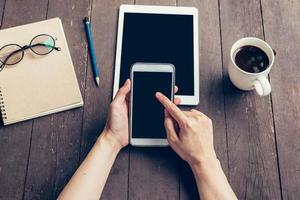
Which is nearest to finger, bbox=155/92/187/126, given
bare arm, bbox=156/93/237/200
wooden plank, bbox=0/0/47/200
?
bare arm, bbox=156/93/237/200

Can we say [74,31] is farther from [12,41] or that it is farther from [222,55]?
[222,55]

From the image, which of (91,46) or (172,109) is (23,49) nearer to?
(91,46)

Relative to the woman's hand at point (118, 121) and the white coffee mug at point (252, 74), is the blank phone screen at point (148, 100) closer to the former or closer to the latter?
the woman's hand at point (118, 121)

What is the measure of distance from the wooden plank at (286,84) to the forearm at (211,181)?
0.53 ft

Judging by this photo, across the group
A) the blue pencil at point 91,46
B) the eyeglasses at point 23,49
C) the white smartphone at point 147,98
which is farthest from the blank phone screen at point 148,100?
the eyeglasses at point 23,49

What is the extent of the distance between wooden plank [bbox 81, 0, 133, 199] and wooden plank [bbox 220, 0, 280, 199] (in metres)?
0.26

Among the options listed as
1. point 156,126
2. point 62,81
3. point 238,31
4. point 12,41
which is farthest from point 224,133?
point 12,41

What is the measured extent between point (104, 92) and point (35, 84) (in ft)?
0.55

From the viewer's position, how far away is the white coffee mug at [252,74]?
775mm

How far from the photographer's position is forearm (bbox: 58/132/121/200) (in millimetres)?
752

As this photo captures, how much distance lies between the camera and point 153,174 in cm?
83

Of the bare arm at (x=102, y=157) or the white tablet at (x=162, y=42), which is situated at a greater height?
the white tablet at (x=162, y=42)

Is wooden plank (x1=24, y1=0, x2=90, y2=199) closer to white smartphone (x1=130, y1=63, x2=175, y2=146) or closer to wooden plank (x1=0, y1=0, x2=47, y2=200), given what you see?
wooden plank (x1=0, y1=0, x2=47, y2=200)

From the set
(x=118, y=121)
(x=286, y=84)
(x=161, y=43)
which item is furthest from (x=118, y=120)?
(x=286, y=84)
